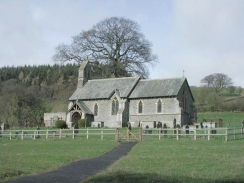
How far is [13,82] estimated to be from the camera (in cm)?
9119

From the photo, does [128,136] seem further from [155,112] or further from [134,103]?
[134,103]

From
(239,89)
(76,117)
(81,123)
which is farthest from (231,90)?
(81,123)

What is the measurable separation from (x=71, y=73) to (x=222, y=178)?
7979 cm

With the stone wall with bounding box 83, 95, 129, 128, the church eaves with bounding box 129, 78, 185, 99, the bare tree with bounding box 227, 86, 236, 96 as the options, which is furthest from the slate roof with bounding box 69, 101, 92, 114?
the bare tree with bounding box 227, 86, 236, 96

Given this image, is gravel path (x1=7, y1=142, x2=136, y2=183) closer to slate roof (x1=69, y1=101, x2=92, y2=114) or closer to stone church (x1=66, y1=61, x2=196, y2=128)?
stone church (x1=66, y1=61, x2=196, y2=128)

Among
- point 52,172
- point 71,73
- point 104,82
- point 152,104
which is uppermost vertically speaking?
point 71,73

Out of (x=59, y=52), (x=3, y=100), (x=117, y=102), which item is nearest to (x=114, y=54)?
(x=59, y=52)

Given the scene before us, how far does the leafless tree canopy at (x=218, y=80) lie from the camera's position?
292ft

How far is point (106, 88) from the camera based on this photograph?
53.4 m

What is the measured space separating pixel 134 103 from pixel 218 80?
46595 mm

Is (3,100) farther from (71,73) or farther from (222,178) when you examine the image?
(222,178)

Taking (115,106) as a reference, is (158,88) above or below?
above

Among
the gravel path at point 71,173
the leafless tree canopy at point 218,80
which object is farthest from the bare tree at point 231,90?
the gravel path at point 71,173

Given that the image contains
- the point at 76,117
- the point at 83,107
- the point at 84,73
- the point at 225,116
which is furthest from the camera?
the point at 84,73
